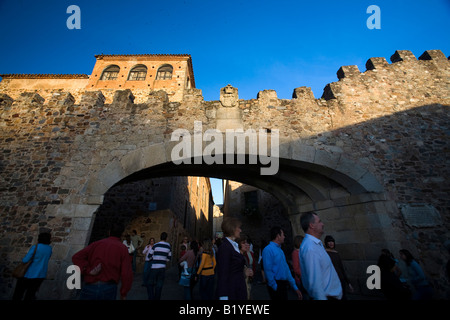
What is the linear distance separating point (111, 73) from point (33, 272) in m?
19.1

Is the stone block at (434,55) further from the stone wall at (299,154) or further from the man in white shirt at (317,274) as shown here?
the man in white shirt at (317,274)

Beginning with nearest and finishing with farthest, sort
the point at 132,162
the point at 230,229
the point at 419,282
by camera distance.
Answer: the point at 230,229
the point at 419,282
the point at 132,162

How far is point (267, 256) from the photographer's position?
2.66 metres

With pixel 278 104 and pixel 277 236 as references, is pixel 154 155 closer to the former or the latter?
pixel 277 236

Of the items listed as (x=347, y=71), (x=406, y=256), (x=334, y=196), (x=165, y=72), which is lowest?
(x=406, y=256)

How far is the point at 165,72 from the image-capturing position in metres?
18.2

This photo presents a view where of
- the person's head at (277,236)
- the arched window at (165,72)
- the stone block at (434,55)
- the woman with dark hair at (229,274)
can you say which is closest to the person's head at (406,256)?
the person's head at (277,236)

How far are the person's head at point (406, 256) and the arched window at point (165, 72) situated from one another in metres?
18.5

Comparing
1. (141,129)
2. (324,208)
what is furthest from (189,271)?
(324,208)

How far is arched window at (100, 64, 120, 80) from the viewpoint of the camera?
695 inches

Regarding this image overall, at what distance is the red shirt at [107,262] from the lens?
205 cm

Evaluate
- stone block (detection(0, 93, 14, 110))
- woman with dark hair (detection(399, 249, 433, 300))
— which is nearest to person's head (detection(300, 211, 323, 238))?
woman with dark hair (detection(399, 249, 433, 300))

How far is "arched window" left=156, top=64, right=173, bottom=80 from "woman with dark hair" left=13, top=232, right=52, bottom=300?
17.2 metres

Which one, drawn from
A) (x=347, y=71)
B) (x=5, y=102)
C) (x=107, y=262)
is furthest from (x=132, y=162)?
(x=347, y=71)
